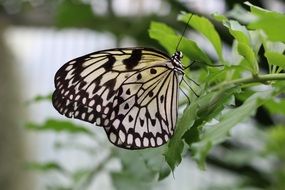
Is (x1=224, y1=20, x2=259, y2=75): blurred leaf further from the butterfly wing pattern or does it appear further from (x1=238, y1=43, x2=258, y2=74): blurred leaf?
the butterfly wing pattern

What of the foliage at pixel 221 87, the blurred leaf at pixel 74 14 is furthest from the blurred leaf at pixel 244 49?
the blurred leaf at pixel 74 14

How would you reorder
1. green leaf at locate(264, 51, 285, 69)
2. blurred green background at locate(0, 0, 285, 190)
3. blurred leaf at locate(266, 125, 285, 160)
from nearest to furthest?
green leaf at locate(264, 51, 285, 69), blurred green background at locate(0, 0, 285, 190), blurred leaf at locate(266, 125, 285, 160)

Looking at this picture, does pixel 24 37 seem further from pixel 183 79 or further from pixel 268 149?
pixel 183 79

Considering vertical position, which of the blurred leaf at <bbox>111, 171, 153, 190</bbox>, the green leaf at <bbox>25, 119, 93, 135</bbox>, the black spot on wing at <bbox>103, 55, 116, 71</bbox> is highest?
the black spot on wing at <bbox>103, 55, 116, 71</bbox>

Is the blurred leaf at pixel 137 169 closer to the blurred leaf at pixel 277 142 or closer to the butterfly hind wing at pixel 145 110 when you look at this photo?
the butterfly hind wing at pixel 145 110

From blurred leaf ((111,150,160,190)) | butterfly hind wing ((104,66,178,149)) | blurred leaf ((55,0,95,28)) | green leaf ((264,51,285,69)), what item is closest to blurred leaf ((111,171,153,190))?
blurred leaf ((111,150,160,190))

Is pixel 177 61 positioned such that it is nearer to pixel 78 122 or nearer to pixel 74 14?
pixel 74 14

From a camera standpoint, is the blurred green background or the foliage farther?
the blurred green background

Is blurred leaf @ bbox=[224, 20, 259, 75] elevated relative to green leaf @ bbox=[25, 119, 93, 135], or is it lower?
elevated
